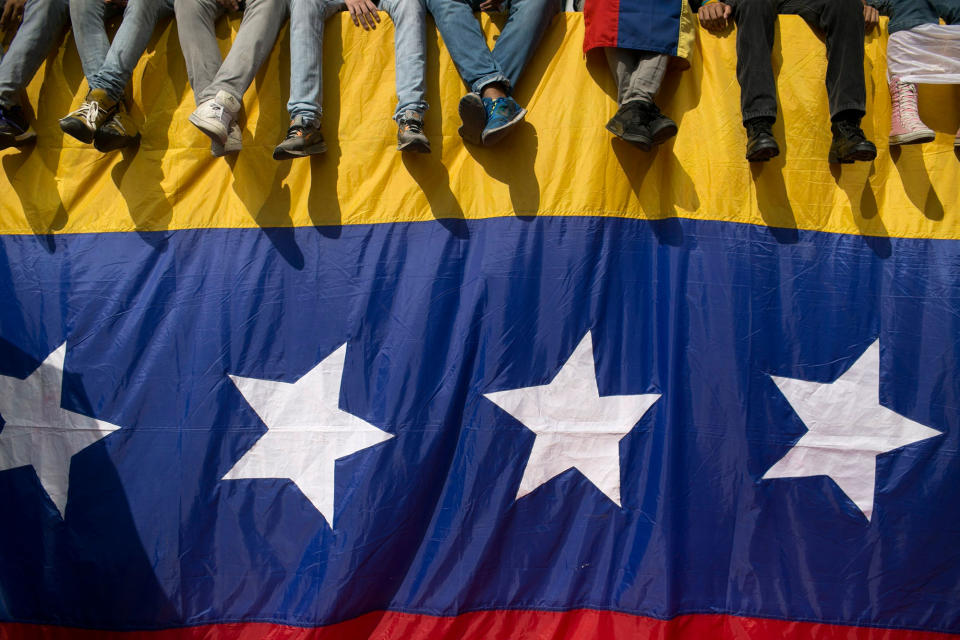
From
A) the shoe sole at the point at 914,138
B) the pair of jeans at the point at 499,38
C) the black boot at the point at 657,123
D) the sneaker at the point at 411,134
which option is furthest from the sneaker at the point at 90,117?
the shoe sole at the point at 914,138

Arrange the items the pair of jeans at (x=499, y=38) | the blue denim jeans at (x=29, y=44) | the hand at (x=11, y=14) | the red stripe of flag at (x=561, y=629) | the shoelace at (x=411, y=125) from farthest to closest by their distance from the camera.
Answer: the hand at (x=11, y=14), the blue denim jeans at (x=29, y=44), the pair of jeans at (x=499, y=38), the shoelace at (x=411, y=125), the red stripe of flag at (x=561, y=629)

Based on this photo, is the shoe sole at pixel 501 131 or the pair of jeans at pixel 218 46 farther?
the pair of jeans at pixel 218 46

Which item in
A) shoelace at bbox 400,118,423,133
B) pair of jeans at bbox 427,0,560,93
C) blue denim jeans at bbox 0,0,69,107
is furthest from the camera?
blue denim jeans at bbox 0,0,69,107

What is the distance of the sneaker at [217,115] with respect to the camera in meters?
2.20

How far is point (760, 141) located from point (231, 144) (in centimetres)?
188

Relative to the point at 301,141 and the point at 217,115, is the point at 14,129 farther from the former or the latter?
the point at 301,141

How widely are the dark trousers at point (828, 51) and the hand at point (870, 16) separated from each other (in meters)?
0.11

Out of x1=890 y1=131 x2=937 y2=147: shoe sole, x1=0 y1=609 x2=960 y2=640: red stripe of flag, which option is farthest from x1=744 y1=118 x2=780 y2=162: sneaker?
x1=0 y1=609 x2=960 y2=640: red stripe of flag

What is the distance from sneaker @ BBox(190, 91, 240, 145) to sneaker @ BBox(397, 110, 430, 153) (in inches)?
23.4

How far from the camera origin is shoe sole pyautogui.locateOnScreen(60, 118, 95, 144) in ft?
7.27

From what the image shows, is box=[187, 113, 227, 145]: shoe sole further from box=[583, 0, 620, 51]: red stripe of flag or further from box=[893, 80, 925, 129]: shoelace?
box=[893, 80, 925, 129]: shoelace

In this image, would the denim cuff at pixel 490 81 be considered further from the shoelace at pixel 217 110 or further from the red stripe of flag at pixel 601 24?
the shoelace at pixel 217 110

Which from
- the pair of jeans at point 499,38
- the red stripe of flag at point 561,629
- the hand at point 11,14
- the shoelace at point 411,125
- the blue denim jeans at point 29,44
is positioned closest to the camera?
the red stripe of flag at point 561,629

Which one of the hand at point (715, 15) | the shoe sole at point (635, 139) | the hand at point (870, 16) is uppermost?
the hand at point (715, 15)
